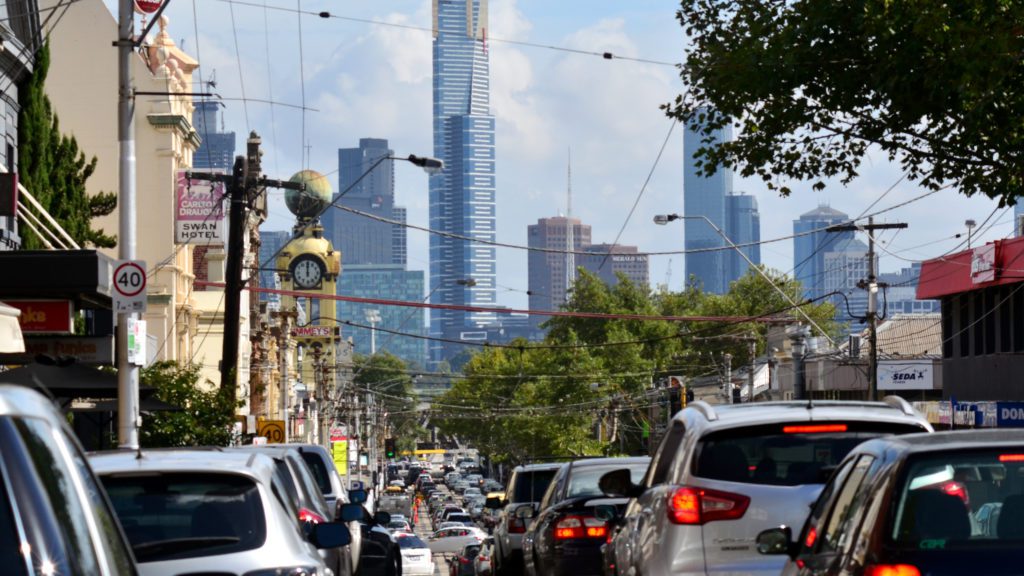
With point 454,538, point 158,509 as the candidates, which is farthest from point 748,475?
point 454,538

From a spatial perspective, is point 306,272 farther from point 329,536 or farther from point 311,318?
point 329,536

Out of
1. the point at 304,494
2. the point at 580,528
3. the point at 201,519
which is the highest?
the point at 201,519

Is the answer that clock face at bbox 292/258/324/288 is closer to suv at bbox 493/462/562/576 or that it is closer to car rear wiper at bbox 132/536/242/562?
suv at bbox 493/462/562/576

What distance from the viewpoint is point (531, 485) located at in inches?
824

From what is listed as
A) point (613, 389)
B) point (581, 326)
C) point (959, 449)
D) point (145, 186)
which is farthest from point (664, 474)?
point (581, 326)

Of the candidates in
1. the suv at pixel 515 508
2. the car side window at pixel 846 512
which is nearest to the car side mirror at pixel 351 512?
the car side window at pixel 846 512

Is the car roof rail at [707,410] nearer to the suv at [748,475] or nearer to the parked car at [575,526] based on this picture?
the suv at [748,475]

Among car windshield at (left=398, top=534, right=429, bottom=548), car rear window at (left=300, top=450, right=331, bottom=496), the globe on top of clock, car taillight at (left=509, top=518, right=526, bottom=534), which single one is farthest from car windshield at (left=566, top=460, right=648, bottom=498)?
the globe on top of clock

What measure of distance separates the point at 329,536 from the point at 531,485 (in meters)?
10.8

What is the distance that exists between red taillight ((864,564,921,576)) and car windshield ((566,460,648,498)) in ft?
32.5

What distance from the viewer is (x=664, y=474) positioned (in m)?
10.6

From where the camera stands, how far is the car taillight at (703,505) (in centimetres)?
949

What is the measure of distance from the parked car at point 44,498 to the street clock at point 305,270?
115m

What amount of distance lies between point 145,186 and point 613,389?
49.8 metres
